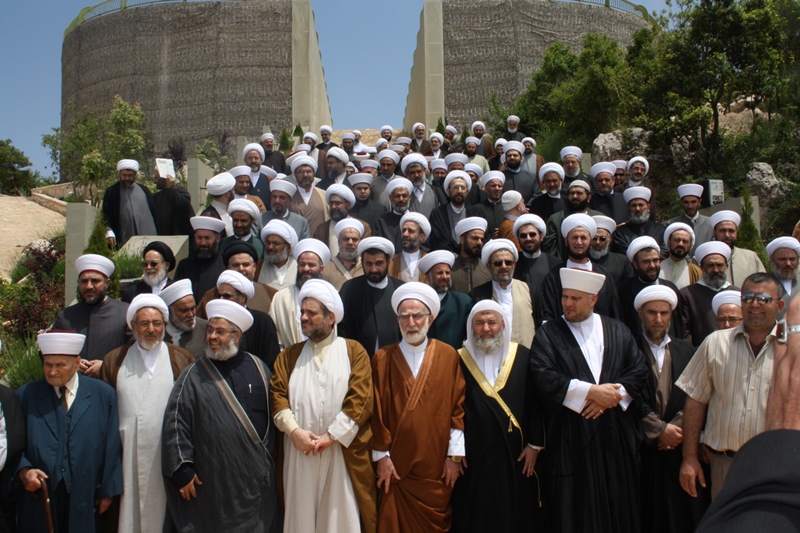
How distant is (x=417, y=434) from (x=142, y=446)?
67.3 inches

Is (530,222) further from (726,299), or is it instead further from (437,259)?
(726,299)

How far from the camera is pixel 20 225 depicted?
18.3m

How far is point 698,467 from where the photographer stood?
13.7ft

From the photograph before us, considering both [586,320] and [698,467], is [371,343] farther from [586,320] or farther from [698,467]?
[698,467]

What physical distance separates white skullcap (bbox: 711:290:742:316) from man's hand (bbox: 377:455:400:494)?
8.55 feet

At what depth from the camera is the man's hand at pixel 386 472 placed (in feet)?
14.5

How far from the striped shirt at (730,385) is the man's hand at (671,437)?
27cm

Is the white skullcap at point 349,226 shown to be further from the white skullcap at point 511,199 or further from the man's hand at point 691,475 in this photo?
the man's hand at point 691,475

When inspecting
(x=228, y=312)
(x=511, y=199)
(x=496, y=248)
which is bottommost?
(x=228, y=312)

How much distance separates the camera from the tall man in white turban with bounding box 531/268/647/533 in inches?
167

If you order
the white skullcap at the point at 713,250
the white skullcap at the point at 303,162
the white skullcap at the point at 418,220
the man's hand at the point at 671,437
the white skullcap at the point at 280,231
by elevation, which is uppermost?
the white skullcap at the point at 303,162

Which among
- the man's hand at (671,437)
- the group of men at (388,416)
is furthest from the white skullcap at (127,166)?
the man's hand at (671,437)

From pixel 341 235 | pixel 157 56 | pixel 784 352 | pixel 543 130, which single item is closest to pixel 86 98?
pixel 157 56

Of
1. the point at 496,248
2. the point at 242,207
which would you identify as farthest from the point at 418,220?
the point at 242,207
